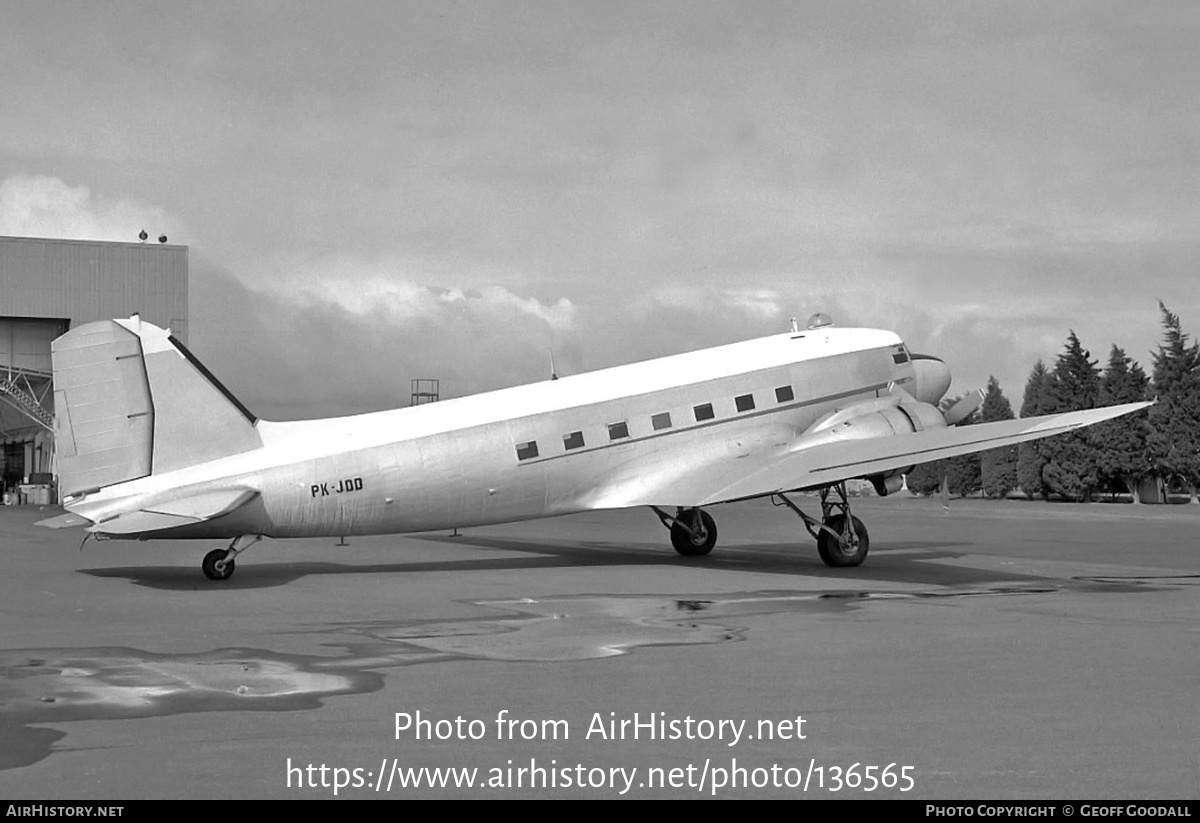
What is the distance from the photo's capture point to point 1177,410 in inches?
2542

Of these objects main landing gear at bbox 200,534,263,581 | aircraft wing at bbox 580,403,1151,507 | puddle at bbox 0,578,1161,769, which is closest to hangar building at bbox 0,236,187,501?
aircraft wing at bbox 580,403,1151,507

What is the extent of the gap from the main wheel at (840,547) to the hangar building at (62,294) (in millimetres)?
61083

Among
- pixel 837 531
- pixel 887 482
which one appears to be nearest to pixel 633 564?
pixel 837 531

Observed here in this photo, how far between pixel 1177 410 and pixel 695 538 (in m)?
46.2

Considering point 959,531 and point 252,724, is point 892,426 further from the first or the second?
point 252,724

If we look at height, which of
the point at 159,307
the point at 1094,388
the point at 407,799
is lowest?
the point at 407,799

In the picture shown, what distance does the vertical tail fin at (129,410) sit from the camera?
20.4 meters

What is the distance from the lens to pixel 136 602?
17953 millimetres

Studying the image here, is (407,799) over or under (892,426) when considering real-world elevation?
under

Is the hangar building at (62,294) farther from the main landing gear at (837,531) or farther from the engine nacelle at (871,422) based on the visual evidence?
the main landing gear at (837,531)

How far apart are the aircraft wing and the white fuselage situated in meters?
0.22

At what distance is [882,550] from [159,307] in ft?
198
